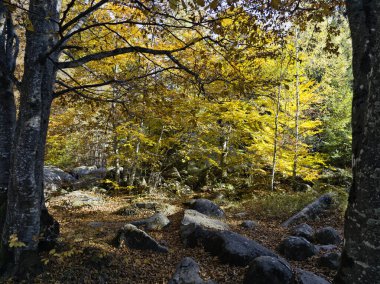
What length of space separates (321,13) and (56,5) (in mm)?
4551

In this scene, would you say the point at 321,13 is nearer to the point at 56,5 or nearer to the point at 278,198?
the point at 56,5

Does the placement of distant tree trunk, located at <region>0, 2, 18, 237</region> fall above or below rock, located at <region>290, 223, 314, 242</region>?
above

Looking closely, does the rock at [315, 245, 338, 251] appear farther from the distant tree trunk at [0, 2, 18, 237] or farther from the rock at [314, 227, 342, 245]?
the distant tree trunk at [0, 2, 18, 237]

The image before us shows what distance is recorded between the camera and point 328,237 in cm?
742

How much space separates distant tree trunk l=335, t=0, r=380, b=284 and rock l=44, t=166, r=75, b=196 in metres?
12.9

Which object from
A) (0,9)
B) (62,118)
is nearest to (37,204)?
(0,9)

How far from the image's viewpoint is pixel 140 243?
635 cm

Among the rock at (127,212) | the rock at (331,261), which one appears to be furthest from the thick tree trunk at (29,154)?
the rock at (127,212)

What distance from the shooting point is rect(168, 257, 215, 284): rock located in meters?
4.95

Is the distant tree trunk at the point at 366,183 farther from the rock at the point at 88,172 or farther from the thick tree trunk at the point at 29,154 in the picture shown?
the rock at the point at 88,172

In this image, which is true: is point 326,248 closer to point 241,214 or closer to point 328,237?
point 328,237

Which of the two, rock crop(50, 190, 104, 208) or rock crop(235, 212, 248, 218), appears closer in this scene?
rock crop(235, 212, 248, 218)

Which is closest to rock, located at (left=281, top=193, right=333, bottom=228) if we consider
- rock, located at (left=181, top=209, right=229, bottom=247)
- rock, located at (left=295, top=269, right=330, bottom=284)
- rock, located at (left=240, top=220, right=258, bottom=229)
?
rock, located at (left=240, top=220, right=258, bottom=229)

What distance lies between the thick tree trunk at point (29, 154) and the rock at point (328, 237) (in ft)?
20.9
